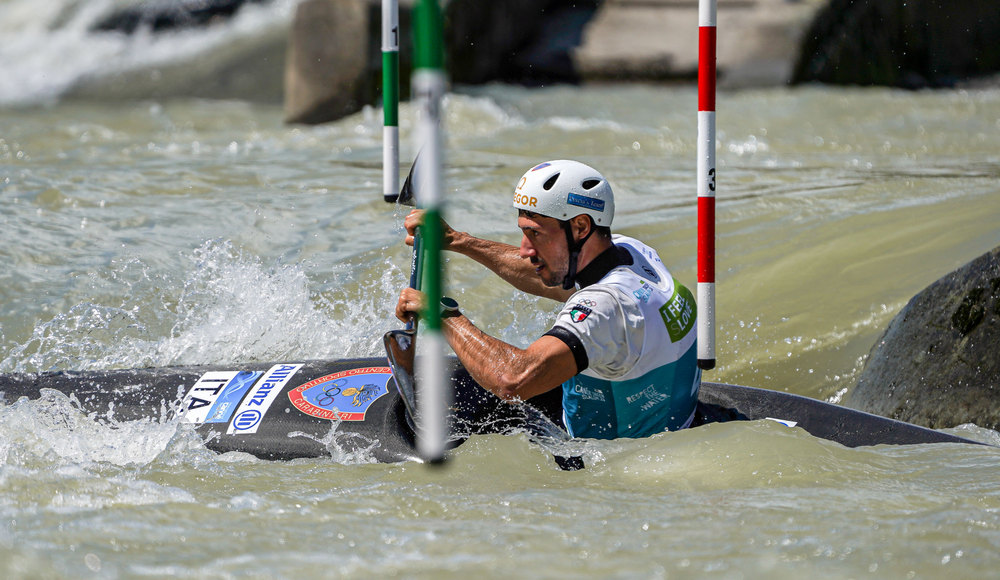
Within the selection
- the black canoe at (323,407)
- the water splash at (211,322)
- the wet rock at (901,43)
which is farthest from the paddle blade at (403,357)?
the wet rock at (901,43)

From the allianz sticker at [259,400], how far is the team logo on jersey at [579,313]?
1.07 metres

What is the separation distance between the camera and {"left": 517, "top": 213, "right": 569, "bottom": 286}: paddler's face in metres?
3.16

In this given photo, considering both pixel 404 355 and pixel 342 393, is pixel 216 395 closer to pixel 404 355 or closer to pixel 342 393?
pixel 342 393

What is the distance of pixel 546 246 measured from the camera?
3191mm

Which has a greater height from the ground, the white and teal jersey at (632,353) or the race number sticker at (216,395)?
the white and teal jersey at (632,353)

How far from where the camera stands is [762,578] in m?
2.19

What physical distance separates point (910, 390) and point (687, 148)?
5.54 metres

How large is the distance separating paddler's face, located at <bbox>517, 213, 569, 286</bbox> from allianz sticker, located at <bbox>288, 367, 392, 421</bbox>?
0.64 meters

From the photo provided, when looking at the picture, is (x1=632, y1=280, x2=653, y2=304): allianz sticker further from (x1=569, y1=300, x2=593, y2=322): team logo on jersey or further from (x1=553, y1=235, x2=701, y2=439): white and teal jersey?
(x1=569, y1=300, x2=593, y2=322): team logo on jersey

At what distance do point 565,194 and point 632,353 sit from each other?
20.0 inches

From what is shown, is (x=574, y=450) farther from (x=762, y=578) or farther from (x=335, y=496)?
(x=762, y=578)

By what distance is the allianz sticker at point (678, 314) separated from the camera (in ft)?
10.2

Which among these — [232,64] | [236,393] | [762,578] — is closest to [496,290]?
[236,393]

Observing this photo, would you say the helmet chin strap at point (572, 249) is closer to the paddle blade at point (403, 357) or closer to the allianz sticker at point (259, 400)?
the paddle blade at point (403, 357)
